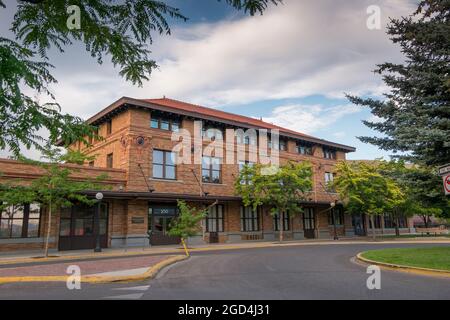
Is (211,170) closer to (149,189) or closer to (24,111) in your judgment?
(149,189)

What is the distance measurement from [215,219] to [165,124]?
8961 millimetres

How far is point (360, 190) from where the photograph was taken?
3294cm

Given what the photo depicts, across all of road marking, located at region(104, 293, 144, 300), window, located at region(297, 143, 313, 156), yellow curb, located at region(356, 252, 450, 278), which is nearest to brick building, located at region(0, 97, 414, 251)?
window, located at region(297, 143, 313, 156)

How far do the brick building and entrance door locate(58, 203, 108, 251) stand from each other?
6 cm

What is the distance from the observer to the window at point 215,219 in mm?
29589

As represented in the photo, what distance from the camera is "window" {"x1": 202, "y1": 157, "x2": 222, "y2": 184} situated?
1184 inches

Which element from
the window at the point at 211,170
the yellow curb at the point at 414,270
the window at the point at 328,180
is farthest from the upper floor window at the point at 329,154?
the yellow curb at the point at 414,270

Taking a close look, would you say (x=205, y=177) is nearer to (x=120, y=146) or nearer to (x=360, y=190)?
(x=120, y=146)

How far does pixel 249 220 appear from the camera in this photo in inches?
1278

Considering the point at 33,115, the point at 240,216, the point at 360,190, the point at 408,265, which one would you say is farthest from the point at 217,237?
the point at 33,115

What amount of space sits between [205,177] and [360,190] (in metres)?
14.6

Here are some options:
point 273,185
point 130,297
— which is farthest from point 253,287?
point 273,185

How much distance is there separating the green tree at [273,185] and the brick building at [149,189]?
1.28 metres

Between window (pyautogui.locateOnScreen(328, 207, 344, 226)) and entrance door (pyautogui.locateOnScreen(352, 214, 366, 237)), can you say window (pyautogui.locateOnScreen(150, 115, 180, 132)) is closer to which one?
window (pyautogui.locateOnScreen(328, 207, 344, 226))
